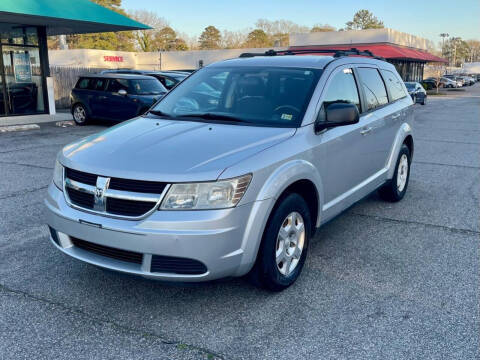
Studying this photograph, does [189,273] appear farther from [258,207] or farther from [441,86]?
[441,86]

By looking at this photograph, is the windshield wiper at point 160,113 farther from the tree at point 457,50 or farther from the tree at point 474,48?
the tree at point 474,48

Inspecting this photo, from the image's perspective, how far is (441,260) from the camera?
14.6ft

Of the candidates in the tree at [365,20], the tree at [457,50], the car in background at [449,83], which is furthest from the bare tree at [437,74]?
the tree at [457,50]

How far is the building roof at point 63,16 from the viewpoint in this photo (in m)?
14.1

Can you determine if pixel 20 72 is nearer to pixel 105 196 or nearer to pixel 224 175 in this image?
pixel 105 196

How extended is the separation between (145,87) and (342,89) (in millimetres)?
10676

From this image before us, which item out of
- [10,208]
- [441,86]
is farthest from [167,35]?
[10,208]

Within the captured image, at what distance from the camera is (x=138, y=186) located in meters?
3.13

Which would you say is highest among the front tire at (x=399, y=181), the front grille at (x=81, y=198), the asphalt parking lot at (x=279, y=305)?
the front grille at (x=81, y=198)

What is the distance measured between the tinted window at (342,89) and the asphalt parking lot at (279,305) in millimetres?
1439

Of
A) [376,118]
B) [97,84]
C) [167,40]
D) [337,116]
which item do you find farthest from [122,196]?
[167,40]

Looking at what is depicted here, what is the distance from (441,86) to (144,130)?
201ft

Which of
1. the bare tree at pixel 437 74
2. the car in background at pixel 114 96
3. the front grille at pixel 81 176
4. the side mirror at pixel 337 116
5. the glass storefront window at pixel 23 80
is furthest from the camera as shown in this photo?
the bare tree at pixel 437 74

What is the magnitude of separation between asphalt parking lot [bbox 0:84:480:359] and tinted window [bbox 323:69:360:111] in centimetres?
144
